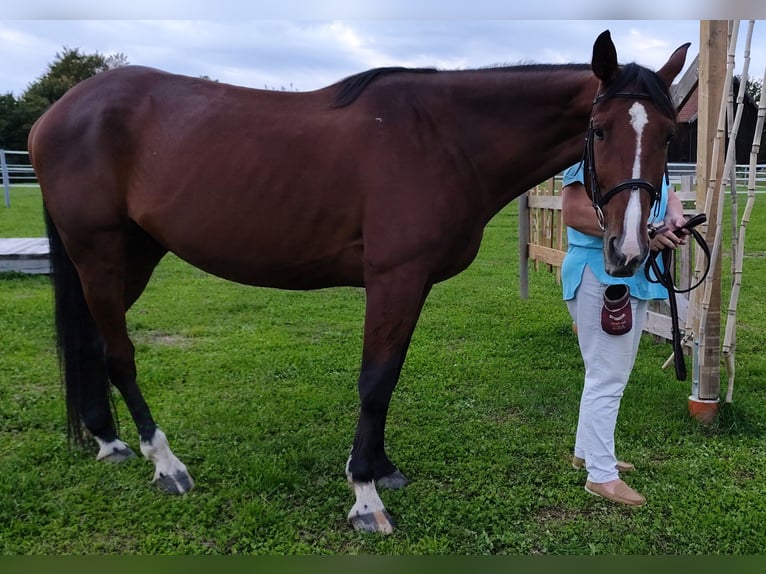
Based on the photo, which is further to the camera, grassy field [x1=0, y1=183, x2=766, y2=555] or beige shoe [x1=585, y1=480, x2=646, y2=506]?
beige shoe [x1=585, y1=480, x2=646, y2=506]

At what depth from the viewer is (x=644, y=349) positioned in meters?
4.86

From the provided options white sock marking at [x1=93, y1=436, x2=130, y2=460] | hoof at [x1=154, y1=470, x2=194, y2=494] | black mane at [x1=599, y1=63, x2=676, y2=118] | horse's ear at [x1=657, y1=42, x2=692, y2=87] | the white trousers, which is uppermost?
horse's ear at [x1=657, y1=42, x2=692, y2=87]

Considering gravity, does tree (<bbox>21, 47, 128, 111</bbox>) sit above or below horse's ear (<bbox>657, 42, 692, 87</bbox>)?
above

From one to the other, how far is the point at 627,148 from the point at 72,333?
2799 mm

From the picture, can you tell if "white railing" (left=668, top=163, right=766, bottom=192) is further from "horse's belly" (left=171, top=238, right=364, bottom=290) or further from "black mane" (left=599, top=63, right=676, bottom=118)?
"horse's belly" (left=171, top=238, right=364, bottom=290)

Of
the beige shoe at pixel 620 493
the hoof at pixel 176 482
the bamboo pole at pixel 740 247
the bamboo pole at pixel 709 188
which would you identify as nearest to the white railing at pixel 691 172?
the bamboo pole at pixel 740 247

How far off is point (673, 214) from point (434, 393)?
2001 millimetres

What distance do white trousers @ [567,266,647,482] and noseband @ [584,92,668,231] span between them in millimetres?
441

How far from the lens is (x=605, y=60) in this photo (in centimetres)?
213

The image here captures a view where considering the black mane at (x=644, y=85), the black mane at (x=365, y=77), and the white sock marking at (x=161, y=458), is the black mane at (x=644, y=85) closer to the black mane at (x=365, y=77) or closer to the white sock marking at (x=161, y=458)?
the black mane at (x=365, y=77)

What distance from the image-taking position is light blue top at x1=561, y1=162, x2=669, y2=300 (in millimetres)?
2533

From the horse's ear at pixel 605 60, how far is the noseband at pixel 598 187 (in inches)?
2.9

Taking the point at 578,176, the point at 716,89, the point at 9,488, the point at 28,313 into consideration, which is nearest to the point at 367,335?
the point at 578,176

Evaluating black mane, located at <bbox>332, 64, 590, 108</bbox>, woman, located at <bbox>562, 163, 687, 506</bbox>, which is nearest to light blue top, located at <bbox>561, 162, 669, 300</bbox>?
woman, located at <bbox>562, 163, 687, 506</bbox>
